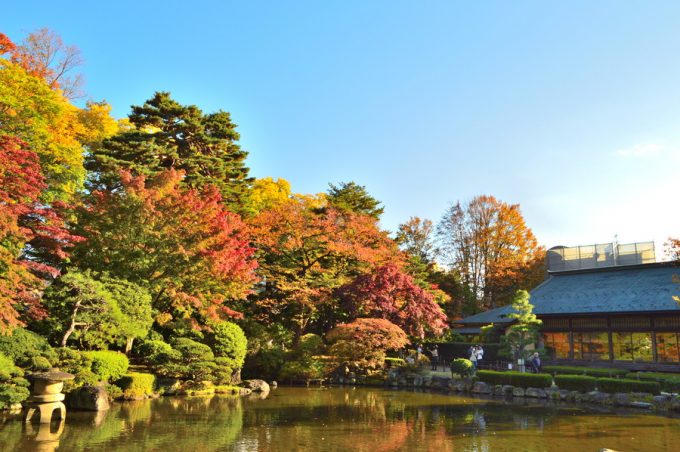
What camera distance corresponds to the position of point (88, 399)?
1609 centimetres

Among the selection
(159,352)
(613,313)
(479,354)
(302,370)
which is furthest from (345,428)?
(613,313)

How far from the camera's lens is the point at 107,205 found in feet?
66.8

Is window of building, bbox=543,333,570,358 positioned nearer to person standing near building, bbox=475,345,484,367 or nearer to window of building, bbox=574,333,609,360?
window of building, bbox=574,333,609,360

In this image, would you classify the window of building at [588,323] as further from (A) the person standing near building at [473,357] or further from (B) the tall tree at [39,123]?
(B) the tall tree at [39,123]

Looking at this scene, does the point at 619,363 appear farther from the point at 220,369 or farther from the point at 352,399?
the point at 220,369

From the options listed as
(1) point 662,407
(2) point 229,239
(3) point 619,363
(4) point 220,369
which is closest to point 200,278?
(2) point 229,239

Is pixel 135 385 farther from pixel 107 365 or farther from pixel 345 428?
pixel 345 428

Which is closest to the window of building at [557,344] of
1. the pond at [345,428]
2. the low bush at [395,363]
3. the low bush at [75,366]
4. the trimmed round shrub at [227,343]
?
the low bush at [395,363]

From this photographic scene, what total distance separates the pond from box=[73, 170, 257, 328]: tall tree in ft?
14.3

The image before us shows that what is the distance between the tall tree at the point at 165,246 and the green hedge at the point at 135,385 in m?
2.50

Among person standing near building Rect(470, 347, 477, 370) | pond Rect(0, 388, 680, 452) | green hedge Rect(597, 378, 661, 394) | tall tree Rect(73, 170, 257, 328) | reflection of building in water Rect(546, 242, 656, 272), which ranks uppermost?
reflection of building in water Rect(546, 242, 656, 272)

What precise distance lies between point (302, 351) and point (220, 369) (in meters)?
5.72

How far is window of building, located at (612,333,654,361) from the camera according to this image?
24203mm

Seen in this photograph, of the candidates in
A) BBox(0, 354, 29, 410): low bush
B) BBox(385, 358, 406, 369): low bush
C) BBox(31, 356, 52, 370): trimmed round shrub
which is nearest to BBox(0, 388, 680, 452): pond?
BBox(0, 354, 29, 410): low bush
